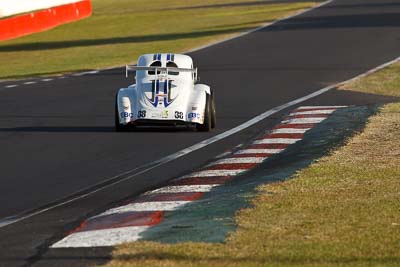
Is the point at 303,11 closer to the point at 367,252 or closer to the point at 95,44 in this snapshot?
the point at 95,44

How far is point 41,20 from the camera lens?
162 ft

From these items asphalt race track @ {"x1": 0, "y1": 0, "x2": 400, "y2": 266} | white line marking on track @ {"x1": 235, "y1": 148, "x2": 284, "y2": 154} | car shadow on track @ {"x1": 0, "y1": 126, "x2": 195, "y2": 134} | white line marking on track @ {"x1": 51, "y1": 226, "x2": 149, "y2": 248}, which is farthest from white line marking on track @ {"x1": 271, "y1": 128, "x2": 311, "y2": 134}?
white line marking on track @ {"x1": 51, "y1": 226, "x2": 149, "y2": 248}

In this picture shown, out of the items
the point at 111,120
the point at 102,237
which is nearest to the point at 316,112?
the point at 111,120

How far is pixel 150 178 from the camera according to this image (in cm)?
1295

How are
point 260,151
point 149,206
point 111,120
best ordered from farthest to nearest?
point 111,120
point 260,151
point 149,206

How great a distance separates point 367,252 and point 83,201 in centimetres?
388

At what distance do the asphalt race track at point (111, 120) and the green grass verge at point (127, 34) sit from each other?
2.31 metres

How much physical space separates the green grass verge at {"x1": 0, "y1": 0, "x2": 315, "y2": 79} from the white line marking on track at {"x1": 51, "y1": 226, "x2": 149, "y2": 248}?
849 inches

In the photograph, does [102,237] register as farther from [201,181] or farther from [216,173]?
[216,173]

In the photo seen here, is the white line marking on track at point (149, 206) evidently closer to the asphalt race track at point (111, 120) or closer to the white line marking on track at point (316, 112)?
the asphalt race track at point (111, 120)

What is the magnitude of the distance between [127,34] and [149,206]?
3593 centimetres

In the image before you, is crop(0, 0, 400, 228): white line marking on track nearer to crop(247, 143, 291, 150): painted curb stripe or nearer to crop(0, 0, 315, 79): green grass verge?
crop(247, 143, 291, 150): painted curb stripe

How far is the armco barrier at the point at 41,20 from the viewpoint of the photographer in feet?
149

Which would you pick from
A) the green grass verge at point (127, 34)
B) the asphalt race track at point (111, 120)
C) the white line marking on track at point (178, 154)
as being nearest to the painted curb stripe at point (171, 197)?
the asphalt race track at point (111, 120)
